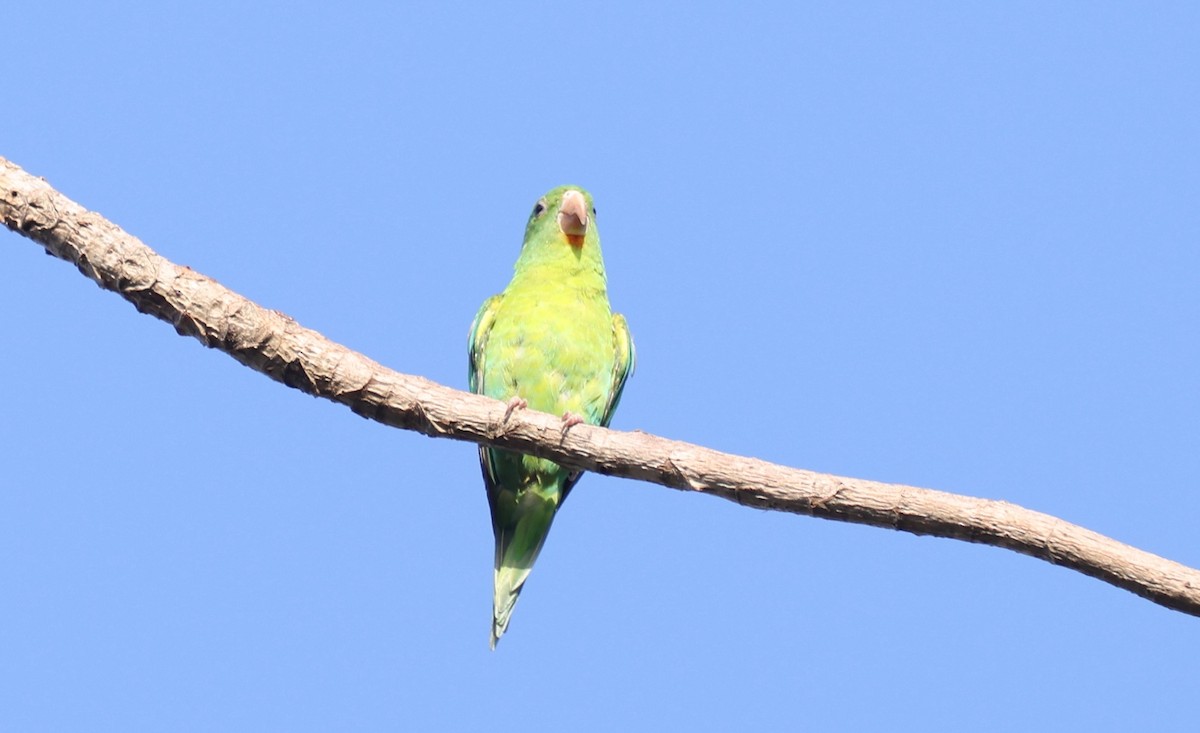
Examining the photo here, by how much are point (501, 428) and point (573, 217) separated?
2851 mm

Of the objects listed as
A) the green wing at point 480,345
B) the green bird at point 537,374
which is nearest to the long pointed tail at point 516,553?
the green bird at point 537,374

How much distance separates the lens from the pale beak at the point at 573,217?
7383mm

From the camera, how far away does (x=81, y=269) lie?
15.1 feet

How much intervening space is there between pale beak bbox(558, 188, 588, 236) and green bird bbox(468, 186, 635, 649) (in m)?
0.25

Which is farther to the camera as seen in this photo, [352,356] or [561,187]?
[561,187]

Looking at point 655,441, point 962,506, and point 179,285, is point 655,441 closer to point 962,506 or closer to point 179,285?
point 962,506

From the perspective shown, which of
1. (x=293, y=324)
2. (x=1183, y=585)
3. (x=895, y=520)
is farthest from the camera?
(x=293, y=324)

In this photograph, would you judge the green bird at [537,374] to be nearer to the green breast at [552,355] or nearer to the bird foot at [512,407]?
the green breast at [552,355]

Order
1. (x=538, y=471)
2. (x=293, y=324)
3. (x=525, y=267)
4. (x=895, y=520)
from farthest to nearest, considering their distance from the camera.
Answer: (x=525, y=267) < (x=538, y=471) < (x=293, y=324) < (x=895, y=520)

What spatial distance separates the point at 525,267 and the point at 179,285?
328cm

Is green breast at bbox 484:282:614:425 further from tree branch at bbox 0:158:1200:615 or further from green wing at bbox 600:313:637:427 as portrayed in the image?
tree branch at bbox 0:158:1200:615

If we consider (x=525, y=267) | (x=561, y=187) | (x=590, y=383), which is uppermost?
(x=561, y=187)

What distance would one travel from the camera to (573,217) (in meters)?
7.39

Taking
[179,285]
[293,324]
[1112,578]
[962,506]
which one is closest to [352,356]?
[293,324]
